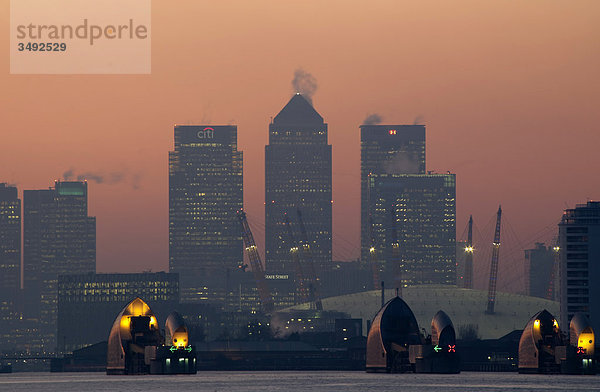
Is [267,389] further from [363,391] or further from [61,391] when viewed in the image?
[61,391]

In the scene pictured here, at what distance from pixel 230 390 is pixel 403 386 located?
2573cm

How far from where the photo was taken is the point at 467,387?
625 feet

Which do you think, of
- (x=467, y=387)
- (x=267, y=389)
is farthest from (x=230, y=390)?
(x=467, y=387)

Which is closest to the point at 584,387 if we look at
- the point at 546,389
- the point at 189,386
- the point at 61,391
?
the point at 546,389

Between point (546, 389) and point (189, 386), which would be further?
point (189, 386)

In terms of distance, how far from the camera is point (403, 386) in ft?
642

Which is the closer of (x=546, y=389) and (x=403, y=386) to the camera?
(x=546, y=389)

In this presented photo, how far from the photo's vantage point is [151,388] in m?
192

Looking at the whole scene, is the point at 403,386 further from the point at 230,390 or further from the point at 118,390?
the point at 118,390

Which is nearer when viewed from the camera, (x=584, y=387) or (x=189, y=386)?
(x=584, y=387)

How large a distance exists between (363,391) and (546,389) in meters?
25.2

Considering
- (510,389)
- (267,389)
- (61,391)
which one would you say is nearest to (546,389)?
(510,389)

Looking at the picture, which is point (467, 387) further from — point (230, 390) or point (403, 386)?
point (230, 390)

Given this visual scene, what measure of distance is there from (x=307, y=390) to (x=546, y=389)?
33.8m
